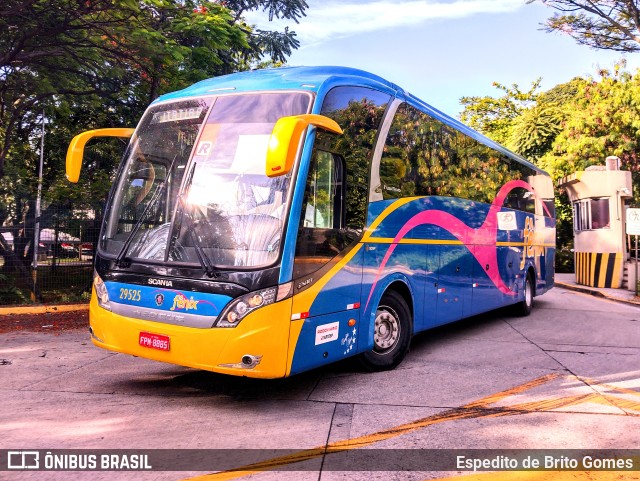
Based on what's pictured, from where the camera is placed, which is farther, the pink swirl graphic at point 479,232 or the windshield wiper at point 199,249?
the pink swirl graphic at point 479,232

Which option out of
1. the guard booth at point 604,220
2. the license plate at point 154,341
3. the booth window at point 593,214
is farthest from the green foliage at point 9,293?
the booth window at point 593,214

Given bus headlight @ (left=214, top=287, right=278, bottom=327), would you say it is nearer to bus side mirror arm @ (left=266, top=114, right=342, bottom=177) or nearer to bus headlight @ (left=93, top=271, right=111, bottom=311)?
bus side mirror arm @ (left=266, top=114, right=342, bottom=177)

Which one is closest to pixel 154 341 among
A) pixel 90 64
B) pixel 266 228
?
pixel 266 228

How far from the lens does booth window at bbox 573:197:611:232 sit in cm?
1950

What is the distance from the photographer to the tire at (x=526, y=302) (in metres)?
12.1

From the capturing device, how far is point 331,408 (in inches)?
210

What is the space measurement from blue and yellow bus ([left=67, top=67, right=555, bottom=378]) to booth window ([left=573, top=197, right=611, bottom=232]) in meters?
14.8

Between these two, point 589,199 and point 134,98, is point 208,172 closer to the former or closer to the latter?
point 134,98

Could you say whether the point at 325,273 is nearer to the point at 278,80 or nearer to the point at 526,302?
the point at 278,80

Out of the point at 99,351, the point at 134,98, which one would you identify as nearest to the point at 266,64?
the point at 134,98

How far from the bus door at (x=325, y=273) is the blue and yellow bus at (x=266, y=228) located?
19mm

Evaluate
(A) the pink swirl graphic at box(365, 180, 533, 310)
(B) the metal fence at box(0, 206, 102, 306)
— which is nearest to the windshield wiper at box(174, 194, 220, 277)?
(A) the pink swirl graphic at box(365, 180, 533, 310)

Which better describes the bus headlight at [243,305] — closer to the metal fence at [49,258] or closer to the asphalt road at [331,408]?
the asphalt road at [331,408]

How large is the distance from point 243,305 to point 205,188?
121 centimetres
